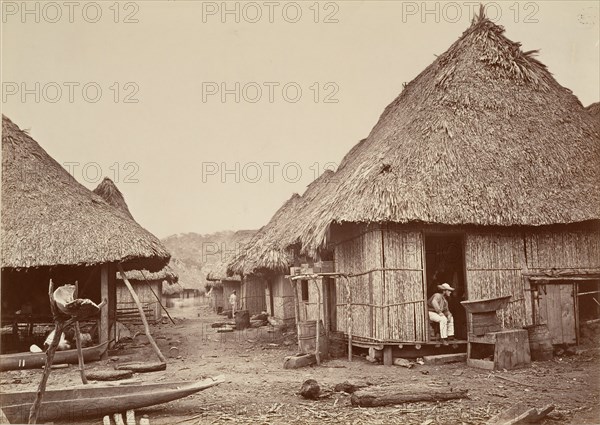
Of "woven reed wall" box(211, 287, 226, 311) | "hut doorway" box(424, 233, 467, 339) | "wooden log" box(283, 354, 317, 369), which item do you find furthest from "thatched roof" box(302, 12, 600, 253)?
"woven reed wall" box(211, 287, 226, 311)

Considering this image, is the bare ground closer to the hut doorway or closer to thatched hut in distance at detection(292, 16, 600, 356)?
thatched hut in distance at detection(292, 16, 600, 356)

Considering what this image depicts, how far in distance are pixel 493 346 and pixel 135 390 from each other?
6448 mm

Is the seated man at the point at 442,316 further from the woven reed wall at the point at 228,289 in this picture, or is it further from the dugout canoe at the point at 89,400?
the woven reed wall at the point at 228,289

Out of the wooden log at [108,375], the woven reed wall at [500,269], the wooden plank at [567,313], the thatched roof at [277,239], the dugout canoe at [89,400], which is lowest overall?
the wooden log at [108,375]

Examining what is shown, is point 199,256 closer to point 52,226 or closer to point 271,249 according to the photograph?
point 271,249

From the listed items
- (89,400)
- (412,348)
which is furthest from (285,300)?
(89,400)

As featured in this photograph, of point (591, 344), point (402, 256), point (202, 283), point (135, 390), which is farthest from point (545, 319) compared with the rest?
point (202, 283)

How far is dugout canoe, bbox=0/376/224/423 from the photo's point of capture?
632cm

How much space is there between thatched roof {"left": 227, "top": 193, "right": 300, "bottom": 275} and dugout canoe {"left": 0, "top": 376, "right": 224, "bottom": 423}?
8201 millimetres

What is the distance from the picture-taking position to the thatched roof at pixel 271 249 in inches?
698

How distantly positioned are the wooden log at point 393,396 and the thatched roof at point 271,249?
26.2 ft

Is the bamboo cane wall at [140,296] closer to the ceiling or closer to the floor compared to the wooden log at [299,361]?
closer to the ceiling

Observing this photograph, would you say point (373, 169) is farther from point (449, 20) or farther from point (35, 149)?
point (35, 149)

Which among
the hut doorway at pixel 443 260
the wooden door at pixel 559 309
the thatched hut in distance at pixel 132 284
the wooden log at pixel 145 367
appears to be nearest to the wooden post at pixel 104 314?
the wooden log at pixel 145 367
